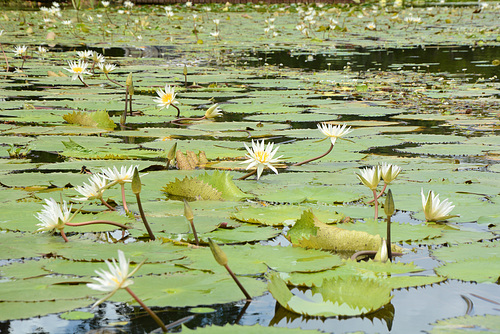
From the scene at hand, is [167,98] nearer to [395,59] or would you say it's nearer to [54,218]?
[54,218]

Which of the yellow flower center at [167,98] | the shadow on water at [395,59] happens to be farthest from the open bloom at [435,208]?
the shadow on water at [395,59]

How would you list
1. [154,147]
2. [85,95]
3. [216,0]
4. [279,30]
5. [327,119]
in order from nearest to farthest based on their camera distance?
[154,147]
[327,119]
[85,95]
[279,30]
[216,0]

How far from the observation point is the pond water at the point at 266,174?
126cm

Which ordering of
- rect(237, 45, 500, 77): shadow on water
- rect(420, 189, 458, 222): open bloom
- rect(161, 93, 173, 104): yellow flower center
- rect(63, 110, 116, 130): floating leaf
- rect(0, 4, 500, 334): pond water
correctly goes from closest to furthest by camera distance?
1. rect(0, 4, 500, 334): pond water
2. rect(420, 189, 458, 222): open bloom
3. rect(161, 93, 173, 104): yellow flower center
4. rect(63, 110, 116, 130): floating leaf
5. rect(237, 45, 500, 77): shadow on water

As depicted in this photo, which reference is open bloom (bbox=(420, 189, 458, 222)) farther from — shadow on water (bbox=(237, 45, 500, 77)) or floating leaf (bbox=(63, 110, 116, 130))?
shadow on water (bbox=(237, 45, 500, 77))

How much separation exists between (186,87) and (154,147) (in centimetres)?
220

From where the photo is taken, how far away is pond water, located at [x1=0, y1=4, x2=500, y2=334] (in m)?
1.26

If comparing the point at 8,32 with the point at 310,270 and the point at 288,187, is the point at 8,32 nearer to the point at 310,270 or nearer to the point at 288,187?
the point at 288,187

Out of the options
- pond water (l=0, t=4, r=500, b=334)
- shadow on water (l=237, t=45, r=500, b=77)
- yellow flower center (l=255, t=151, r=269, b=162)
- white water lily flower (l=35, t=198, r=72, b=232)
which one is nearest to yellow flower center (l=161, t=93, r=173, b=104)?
pond water (l=0, t=4, r=500, b=334)

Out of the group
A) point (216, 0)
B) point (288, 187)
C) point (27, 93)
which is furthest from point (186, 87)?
point (216, 0)

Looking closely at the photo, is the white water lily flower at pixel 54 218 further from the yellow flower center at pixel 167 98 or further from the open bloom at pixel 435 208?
the yellow flower center at pixel 167 98

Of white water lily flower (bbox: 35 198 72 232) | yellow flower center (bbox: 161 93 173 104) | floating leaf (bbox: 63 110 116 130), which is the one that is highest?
yellow flower center (bbox: 161 93 173 104)

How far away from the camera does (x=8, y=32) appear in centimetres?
1072

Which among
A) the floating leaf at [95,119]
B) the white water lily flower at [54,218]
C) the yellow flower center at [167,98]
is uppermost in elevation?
the yellow flower center at [167,98]
